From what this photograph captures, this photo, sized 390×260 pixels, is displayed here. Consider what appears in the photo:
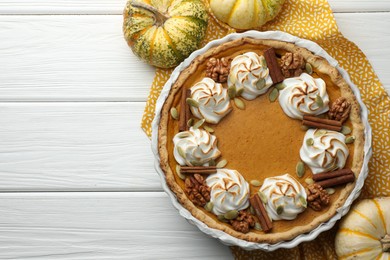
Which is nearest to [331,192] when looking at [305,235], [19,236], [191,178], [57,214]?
[305,235]

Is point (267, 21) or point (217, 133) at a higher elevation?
point (267, 21)

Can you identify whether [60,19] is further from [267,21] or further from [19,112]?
[267,21]

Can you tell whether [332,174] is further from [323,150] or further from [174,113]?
[174,113]

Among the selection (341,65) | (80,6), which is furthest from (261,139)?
(80,6)

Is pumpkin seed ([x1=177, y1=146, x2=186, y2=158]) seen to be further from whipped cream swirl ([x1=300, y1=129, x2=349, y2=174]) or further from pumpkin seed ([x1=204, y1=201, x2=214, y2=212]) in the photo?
whipped cream swirl ([x1=300, y1=129, x2=349, y2=174])

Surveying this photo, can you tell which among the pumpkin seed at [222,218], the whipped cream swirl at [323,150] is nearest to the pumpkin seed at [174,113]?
the pumpkin seed at [222,218]

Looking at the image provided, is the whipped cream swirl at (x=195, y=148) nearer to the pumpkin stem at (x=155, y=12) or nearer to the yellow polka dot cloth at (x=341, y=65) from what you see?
the yellow polka dot cloth at (x=341, y=65)
